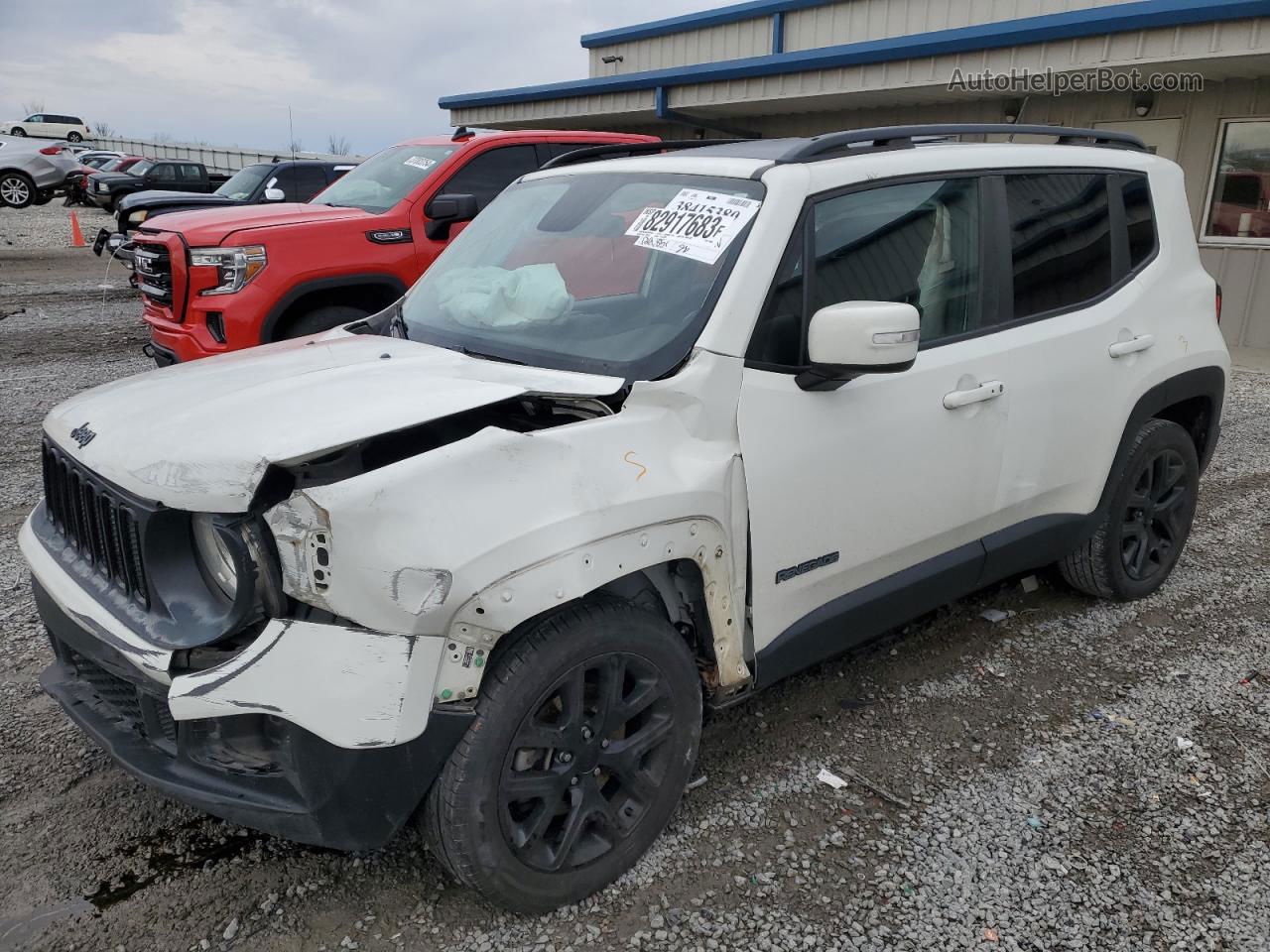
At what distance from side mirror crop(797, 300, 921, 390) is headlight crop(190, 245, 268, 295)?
190 inches

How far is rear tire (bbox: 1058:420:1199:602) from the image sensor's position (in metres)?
3.93

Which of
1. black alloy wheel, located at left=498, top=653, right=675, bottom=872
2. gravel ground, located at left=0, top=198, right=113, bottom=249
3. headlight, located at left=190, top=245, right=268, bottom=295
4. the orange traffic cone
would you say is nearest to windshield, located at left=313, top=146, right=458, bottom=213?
headlight, located at left=190, top=245, right=268, bottom=295

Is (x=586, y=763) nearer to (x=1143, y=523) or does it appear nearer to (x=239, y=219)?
(x=1143, y=523)

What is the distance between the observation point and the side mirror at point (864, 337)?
2.44 metres

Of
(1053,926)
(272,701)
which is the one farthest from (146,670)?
(1053,926)

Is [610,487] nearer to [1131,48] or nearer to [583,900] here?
[583,900]

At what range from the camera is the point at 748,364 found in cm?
260

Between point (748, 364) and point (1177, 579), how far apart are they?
3.09m

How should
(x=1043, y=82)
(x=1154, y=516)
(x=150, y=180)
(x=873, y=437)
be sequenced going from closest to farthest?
(x=873, y=437), (x=1154, y=516), (x=1043, y=82), (x=150, y=180)

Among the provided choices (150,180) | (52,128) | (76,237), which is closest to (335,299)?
(76,237)

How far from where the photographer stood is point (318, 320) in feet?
21.6

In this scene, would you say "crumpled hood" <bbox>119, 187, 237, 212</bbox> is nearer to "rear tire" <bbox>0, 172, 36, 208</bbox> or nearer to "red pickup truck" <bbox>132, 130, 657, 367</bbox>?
"red pickup truck" <bbox>132, 130, 657, 367</bbox>

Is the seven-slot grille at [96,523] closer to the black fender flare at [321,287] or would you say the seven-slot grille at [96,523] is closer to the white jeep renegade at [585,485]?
the white jeep renegade at [585,485]

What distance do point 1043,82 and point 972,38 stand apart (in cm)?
98
